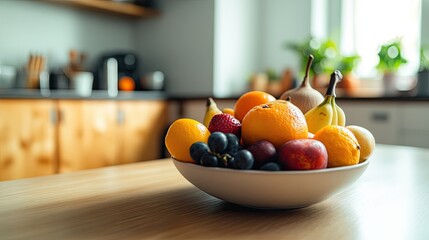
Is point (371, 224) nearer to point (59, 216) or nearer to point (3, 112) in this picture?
point (59, 216)

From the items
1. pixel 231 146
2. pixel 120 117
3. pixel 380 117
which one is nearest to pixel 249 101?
pixel 231 146

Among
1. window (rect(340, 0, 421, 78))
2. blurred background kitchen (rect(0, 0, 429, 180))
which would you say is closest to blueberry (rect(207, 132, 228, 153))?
blurred background kitchen (rect(0, 0, 429, 180))

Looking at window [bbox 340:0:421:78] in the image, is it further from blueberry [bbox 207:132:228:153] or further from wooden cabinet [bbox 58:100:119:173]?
blueberry [bbox 207:132:228:153]

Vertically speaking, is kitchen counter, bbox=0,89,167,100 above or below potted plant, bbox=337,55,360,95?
below

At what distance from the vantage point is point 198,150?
580 mm

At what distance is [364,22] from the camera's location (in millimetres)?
3254

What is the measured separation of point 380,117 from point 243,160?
2.10m

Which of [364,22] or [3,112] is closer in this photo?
[3,112]

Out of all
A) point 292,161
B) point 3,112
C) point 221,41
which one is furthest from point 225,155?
point 221,41

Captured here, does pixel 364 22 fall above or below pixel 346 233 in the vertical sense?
above

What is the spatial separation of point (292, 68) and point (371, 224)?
3.01 metres

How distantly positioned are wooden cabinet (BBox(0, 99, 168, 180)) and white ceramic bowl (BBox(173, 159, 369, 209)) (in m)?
2.10

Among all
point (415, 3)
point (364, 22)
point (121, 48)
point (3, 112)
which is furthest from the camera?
point (121, 48)

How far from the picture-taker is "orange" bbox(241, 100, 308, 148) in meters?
0.60
